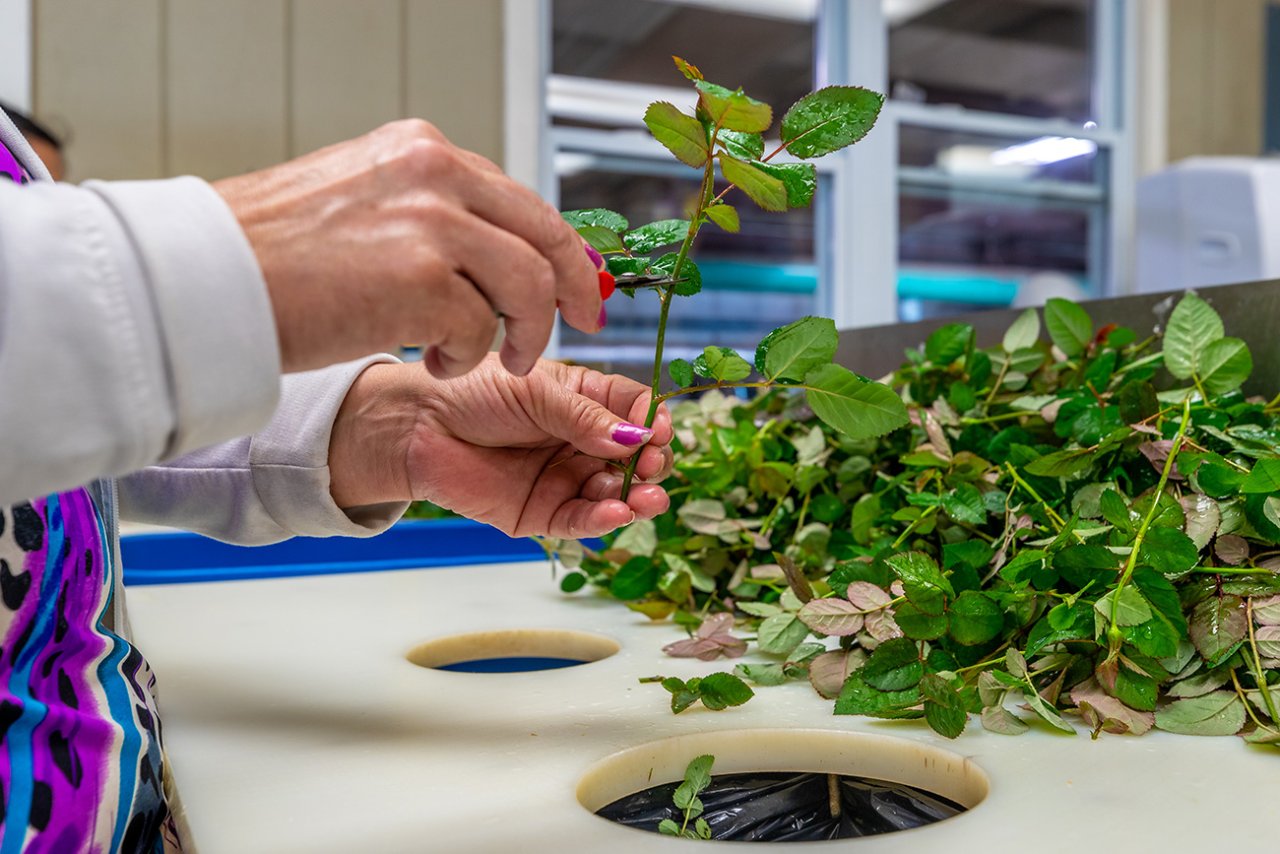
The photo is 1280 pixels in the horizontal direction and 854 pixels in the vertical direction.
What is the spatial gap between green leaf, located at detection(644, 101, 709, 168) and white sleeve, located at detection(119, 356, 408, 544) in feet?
0.82

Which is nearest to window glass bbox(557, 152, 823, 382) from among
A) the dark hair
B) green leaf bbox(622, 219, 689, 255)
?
the dark hair

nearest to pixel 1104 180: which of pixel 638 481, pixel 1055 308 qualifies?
pixel 1055 308

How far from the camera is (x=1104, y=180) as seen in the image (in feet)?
10.5

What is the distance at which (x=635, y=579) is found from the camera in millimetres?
715

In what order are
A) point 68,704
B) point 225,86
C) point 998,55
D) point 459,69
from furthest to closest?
point 998,55 < point 459,69 < point 225,86 < point 68,704

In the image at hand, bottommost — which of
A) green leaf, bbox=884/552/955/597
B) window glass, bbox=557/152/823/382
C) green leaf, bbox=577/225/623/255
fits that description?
green leaf, bbox=884/552/955/597

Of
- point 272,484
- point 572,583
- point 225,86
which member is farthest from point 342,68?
point 272,484

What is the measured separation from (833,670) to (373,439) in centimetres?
28

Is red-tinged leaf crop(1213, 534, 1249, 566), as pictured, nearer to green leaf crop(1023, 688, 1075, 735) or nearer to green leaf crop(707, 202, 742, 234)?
green leaf crop(1023, 688, 1075, 735)

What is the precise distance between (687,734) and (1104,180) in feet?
10.6

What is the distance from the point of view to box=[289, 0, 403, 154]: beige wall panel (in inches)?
89.2

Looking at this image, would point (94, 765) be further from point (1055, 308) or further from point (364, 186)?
point (1055, 308)

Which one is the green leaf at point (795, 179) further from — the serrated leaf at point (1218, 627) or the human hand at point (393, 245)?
the serrated leaf at point (1218, 627)

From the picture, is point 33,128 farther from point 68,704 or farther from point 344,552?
point 68,704
